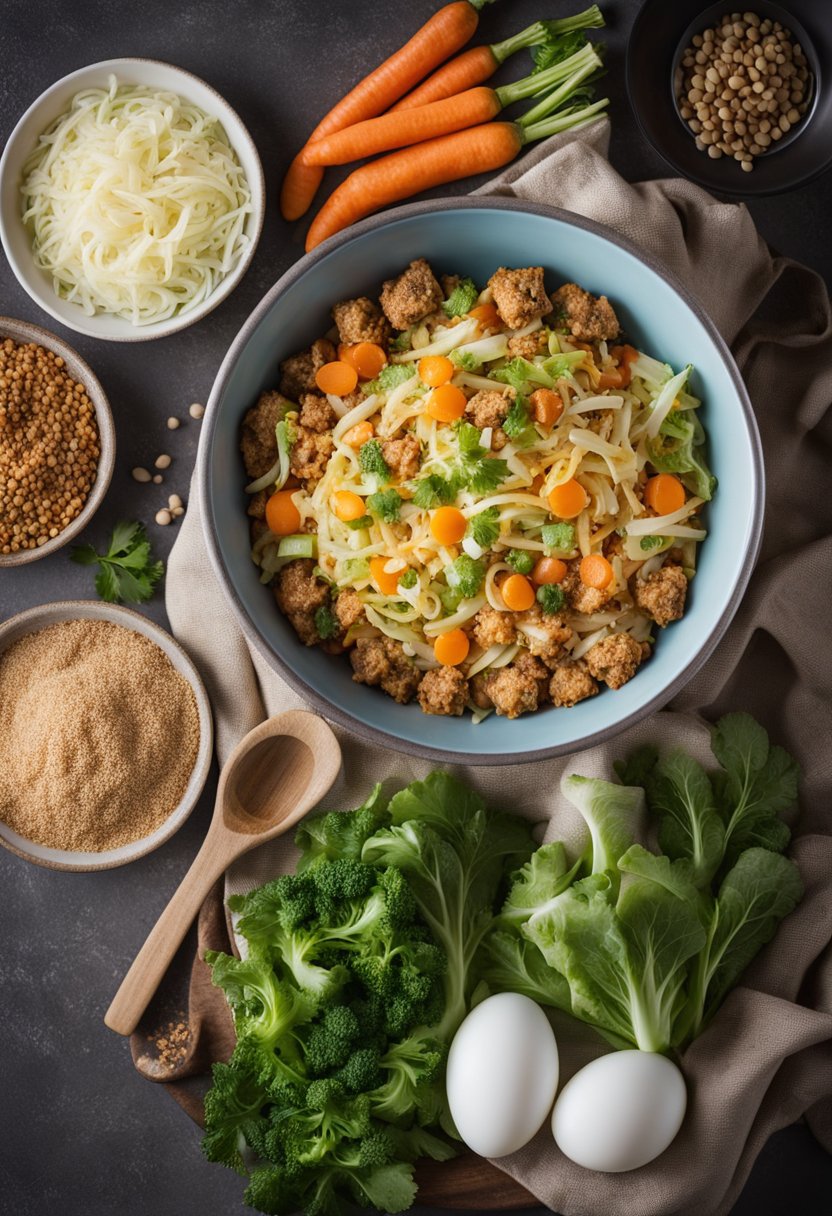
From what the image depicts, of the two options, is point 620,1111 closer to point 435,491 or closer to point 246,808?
point 246,808

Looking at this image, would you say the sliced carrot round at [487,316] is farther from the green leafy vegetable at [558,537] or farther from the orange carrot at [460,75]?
the orange carrot at [460,75]

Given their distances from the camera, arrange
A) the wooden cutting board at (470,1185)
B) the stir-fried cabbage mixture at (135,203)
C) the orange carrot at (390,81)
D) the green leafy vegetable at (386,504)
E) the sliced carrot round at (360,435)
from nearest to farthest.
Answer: the green leafy vegetable at (386,504), the sliced carrot round at (360,435), the wooden cutting board at (470,1185), the stir-fried cabbage mixture at (135,203), the orange carrot at (390,81)

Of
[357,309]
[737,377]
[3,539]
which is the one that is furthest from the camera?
[3,539]

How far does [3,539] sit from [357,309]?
1721 mm

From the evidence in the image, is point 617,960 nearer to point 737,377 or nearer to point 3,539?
point 737,377

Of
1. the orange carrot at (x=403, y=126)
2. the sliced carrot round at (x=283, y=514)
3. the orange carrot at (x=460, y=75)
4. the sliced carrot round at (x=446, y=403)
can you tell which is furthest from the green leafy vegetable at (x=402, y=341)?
the orange carrot at (x=460, y=75)

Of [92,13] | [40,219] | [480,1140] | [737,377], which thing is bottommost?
[480,1140]

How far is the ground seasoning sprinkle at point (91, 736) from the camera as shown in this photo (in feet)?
13.6

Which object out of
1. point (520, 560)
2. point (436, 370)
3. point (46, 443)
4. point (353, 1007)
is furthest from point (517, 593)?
point (46, 443)

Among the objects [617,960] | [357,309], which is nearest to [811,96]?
[357,309]

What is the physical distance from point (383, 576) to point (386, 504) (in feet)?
0.86

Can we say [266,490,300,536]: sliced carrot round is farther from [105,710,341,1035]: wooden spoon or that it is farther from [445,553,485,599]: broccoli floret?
[105,710,341,1035]: wooden spoon

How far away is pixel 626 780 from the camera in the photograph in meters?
4.02

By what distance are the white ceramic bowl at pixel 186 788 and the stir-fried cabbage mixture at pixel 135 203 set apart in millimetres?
1200
